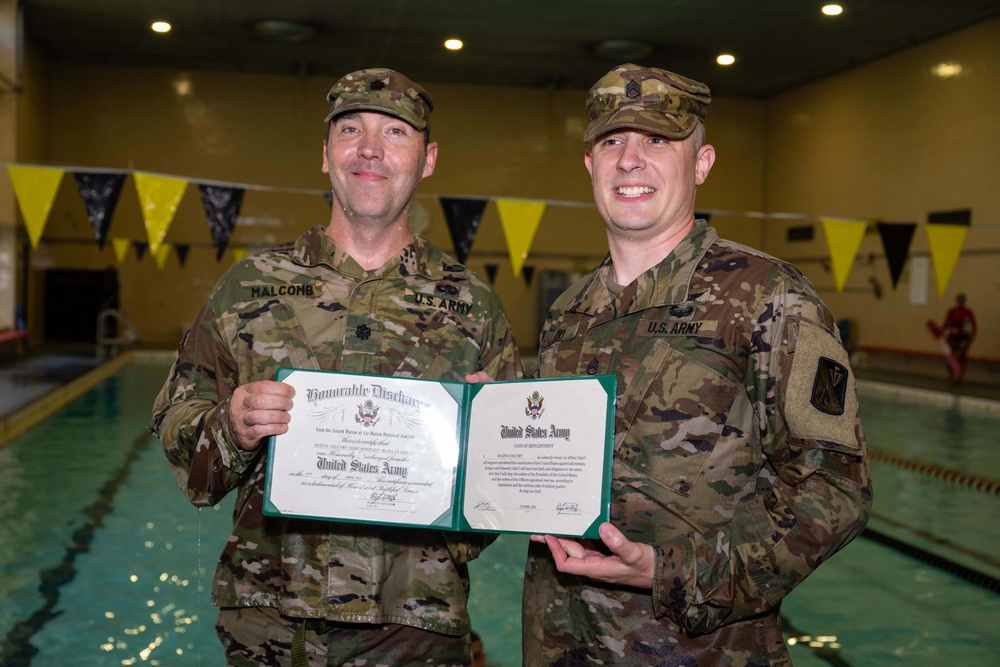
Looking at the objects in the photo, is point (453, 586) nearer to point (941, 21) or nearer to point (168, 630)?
point (168, 630)

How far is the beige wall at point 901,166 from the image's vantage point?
12719 mm

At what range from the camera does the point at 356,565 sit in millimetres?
1873

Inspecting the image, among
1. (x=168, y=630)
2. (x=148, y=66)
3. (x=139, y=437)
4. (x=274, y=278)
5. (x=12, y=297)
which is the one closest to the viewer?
(x=274, y=278)

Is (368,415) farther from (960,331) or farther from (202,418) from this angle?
(960,331)

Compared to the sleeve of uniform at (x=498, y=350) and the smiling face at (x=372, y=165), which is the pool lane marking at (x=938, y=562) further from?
the smiling face at (x=372, y=165)

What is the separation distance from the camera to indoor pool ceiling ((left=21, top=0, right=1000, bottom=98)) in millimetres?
12562

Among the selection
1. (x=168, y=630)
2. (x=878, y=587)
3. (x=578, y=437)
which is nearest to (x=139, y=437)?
(x=168, y=630)

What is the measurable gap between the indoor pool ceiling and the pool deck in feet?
16.9

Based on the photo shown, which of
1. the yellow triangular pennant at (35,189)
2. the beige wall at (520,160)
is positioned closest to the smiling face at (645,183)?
the yellow triangular pennant at (35,189)

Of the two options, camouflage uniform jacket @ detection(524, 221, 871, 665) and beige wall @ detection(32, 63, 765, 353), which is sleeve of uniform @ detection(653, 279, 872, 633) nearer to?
camouflage uniform jacket @ detection(524, 221, 871, 665)

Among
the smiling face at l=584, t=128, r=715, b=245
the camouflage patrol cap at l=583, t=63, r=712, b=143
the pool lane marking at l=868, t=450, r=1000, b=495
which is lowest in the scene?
the pool lane marking at l=868, t=450, r=1000, b=495

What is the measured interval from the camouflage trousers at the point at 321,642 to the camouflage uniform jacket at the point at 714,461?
235 millimetres

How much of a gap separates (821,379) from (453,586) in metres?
0.88

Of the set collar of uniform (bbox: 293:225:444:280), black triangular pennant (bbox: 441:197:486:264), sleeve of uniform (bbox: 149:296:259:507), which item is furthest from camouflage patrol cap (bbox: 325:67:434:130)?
black triangular pennant (bbox: 441:197:486:264)
